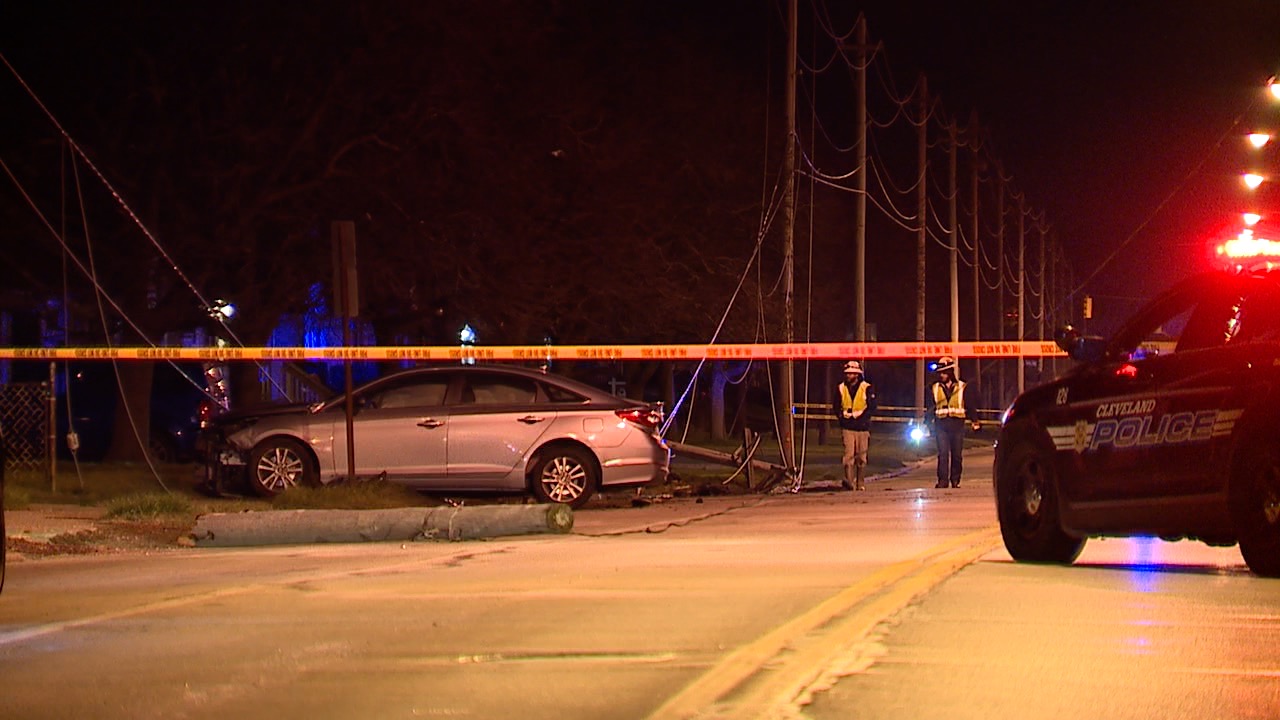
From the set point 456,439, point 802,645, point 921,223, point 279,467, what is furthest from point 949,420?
point 921,223

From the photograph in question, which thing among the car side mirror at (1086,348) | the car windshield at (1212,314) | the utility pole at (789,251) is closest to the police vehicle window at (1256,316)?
the car windshield at (1212,314)

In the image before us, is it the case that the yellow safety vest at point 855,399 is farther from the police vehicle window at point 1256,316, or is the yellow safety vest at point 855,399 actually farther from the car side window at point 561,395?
the police vehicle window at point 1256,316

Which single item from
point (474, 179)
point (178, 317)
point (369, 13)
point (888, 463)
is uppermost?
point (369, 13)

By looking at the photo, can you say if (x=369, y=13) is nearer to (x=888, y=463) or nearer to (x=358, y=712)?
(x=888, y=463)

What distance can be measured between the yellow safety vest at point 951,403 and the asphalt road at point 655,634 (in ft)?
33.1

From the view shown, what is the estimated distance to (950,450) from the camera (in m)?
21.2

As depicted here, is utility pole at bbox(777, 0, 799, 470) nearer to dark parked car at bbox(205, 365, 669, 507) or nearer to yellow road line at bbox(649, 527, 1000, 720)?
dark parked car at bbox(205, 365, 669, 507)

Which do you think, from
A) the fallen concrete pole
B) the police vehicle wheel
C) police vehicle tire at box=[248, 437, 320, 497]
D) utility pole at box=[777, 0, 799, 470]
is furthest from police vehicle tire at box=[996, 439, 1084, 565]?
utility pole at box=[777, 0, 799, 470]

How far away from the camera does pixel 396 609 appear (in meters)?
8.34

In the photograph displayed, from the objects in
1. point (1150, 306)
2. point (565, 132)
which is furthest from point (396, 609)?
point (565, 132)

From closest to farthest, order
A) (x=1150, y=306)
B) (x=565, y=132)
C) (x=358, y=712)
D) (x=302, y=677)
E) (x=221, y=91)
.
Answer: (x=358, y=712) → (x=302, y=677) → (x=1150, y=306) → (x=221, y=91) → (x=565, y=132)

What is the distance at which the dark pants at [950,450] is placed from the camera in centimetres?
2112

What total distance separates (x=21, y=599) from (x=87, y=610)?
32.9 inches

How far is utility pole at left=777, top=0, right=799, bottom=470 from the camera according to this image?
25.3m
